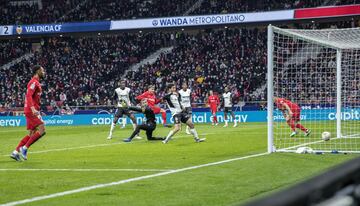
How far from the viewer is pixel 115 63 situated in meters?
50.4

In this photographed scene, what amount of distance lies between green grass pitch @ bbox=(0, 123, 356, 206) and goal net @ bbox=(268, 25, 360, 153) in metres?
3.68

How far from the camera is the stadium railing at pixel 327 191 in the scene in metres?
2.03

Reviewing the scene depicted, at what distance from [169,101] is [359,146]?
6.39 m

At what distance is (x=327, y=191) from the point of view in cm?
227

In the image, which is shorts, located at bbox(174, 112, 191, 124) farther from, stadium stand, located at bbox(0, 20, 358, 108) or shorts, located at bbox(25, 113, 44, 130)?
stadium stand, located at bbox(0, 20, 358, 108)

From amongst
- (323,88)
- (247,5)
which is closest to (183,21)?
(247,5)

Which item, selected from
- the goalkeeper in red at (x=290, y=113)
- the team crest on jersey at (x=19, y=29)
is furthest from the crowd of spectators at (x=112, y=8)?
the goalkeeper in red at (x=290, y=113)

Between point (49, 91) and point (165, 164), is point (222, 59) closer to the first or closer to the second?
point (49, 91)

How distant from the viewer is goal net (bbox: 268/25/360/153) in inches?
703

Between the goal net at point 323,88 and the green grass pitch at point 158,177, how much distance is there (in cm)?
368

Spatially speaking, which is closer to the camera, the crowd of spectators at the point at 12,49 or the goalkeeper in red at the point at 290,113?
the goalkeeper in red at the point at 290,113

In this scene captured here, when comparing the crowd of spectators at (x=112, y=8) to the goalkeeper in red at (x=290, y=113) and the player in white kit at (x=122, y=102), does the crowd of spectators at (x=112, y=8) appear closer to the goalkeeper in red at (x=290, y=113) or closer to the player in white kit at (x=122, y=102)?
the player in white kit at (x=122, y=102)

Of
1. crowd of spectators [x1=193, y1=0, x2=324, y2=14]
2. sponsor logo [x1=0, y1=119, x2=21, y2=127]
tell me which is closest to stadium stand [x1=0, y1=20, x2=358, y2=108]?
crowd of spectators [x1=193, y1=0, x2=324, y2=14]

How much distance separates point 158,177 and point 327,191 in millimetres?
8238
